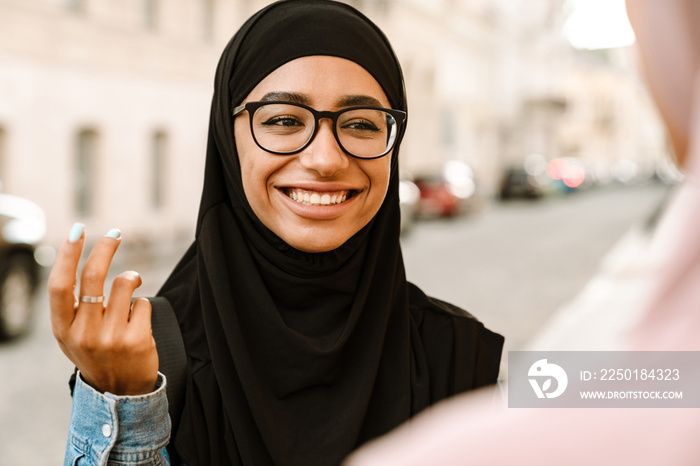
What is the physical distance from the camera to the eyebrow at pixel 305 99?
58.9 inches

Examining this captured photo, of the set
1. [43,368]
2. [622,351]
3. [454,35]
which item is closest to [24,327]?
[43,368]

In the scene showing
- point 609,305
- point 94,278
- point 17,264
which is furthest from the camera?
point 17,264

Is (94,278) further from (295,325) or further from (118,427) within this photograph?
(295,325)

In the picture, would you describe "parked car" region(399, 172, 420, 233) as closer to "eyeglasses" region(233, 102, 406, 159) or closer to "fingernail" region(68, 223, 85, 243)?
"eyeglasses" region(233, 102, 406, 159)

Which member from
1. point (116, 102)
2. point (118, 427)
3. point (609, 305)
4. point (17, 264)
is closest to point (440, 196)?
point (116, 102)

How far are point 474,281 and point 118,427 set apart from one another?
840 cm

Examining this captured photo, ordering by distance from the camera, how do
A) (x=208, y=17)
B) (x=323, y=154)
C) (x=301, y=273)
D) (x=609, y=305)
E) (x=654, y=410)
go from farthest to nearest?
(x=208, y=17) → (x=609, y=305) → (x=301, y=273) → (x=323, y=154) → (x=654, y=410)

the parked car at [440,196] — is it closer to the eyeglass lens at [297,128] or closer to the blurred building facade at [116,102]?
the blurred building facade at [116,102]

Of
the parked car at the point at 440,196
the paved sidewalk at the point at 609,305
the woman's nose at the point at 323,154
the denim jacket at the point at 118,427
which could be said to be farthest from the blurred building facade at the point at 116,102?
the denim jacket at the point at 118,427

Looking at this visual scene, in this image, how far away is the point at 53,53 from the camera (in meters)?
11.4

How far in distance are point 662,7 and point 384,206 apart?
4.36 feet

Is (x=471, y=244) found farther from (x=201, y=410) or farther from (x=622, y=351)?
(x=622, y=351)

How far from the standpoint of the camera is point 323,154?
148 cm

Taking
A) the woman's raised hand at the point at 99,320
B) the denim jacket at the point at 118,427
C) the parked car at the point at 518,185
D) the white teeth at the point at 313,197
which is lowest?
the parked car at the point at 518,185
